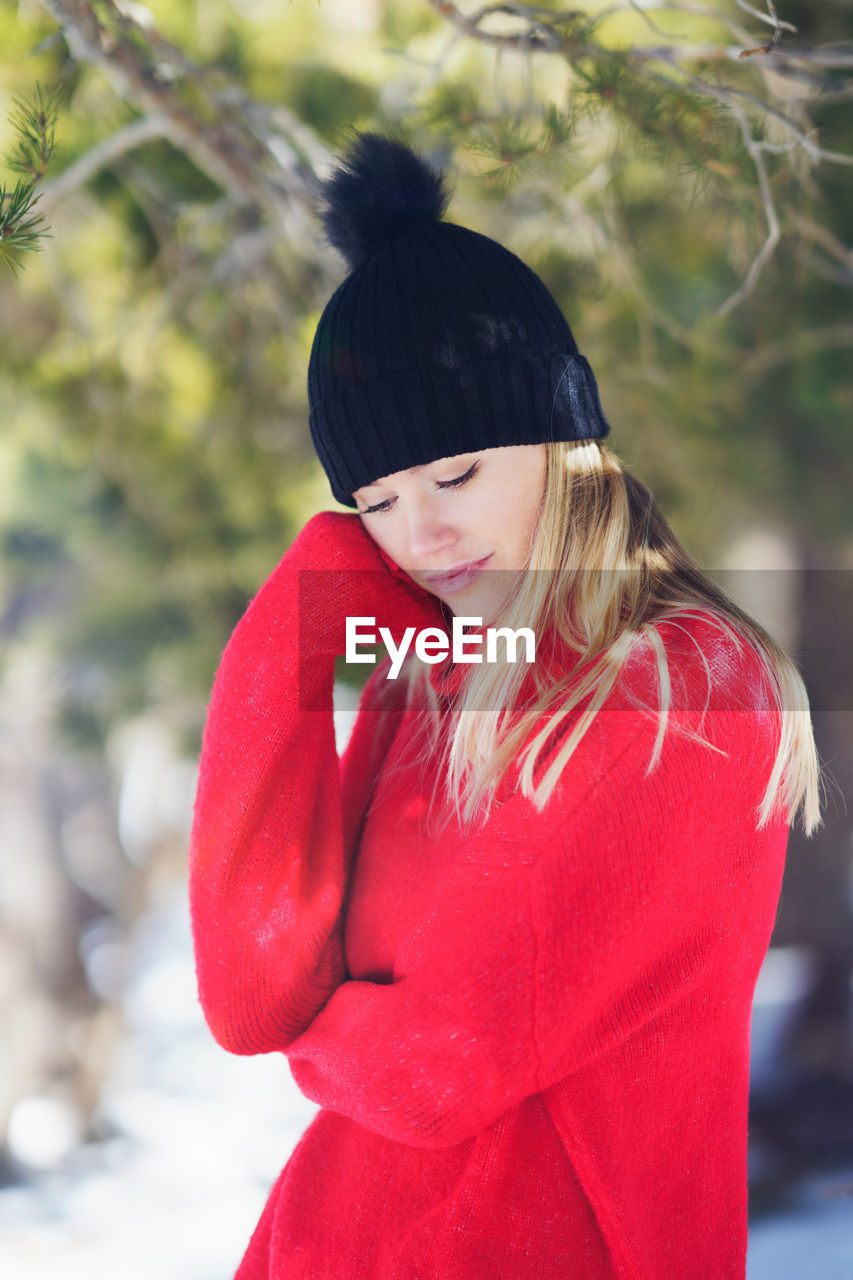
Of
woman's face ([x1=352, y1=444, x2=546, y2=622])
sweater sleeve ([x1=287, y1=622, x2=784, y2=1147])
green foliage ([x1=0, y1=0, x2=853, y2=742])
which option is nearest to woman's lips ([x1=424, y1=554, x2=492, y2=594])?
woman's face ([x1=352, y1=444, x2=546, y2=622])

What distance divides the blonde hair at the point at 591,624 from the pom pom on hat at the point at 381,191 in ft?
1.02

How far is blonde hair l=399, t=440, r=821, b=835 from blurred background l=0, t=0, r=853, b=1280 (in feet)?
0.59

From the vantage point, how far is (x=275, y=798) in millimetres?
1083

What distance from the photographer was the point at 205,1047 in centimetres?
393

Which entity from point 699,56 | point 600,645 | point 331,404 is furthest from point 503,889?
point 699,56

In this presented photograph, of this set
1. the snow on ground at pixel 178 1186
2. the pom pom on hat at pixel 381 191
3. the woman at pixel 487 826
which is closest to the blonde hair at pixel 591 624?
the woman at pixel 487 826

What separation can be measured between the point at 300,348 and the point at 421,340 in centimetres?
99

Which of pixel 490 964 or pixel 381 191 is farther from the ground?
pixel 381 191

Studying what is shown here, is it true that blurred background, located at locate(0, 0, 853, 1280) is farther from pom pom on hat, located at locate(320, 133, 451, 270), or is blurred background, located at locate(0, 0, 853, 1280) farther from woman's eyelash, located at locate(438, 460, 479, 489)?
woman's eyelash, located at locate(438, 460, 479, 489)

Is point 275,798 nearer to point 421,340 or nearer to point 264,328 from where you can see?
point 421,340

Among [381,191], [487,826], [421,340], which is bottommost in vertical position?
[487,826]

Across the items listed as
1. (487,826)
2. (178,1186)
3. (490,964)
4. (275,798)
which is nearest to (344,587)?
(275,798)

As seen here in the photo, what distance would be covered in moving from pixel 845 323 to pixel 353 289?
4.63ft

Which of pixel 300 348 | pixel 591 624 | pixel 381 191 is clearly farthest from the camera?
pixel 300 348
